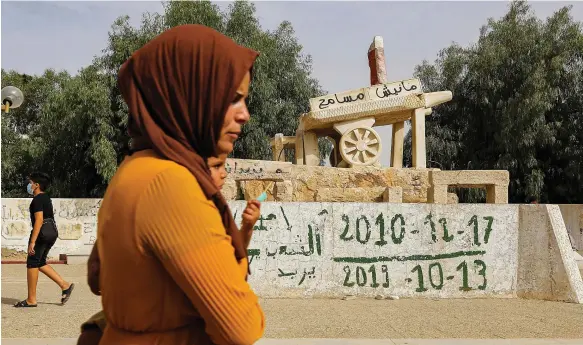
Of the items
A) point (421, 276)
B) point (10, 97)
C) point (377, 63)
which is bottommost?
point (421, 276)

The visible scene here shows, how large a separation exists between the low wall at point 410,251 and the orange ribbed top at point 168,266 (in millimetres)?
7207

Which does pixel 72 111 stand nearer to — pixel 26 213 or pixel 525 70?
pixel 26 213

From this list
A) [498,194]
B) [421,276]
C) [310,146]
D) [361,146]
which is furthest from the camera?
[310,146]

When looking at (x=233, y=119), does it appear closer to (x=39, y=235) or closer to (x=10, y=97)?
(x=39, y=235)

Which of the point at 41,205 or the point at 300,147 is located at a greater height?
the point at 300,147

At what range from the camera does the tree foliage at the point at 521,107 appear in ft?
80.4

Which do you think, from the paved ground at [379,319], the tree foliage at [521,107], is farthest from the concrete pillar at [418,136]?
the tree foliage at [521,107]

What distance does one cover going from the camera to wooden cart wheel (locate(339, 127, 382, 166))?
486 inches

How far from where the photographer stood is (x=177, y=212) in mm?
1270

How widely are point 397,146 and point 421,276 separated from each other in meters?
5.03

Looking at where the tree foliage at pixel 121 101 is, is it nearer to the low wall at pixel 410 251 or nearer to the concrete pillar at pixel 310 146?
the concrete pillar at pixel 310 146

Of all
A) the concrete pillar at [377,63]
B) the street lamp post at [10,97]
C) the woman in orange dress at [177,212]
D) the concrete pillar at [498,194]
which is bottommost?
the concrete pillar at [498,194]

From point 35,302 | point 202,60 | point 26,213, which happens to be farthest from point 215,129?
point 26,213

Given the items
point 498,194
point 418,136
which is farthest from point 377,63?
point 498,194
